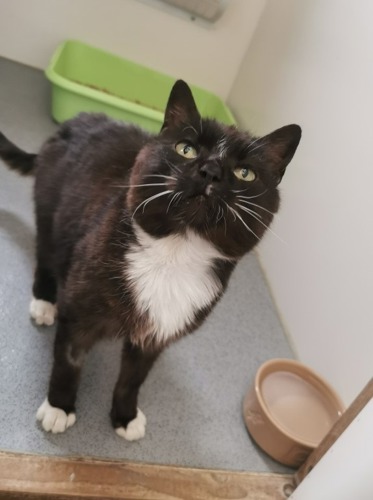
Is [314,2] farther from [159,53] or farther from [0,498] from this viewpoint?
[0,498]

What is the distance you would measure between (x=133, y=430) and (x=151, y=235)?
0.54 m

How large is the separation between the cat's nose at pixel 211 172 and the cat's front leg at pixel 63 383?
454mm

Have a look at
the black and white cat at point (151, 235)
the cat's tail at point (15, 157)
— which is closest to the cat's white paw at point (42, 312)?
the black and white cat at point (151, 235)

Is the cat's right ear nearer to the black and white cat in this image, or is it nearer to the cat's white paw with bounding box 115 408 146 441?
the black and white cat

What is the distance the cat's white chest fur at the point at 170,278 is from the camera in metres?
0.85

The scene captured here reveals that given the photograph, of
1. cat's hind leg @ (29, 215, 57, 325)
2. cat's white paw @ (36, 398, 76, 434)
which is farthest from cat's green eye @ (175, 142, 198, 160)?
cat's white paw @ (36, 398, 76, 434)

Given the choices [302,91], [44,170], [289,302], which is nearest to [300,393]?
[289,302]

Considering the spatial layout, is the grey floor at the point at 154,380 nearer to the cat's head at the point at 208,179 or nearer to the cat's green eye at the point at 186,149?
the cat's head at the point at 208,179

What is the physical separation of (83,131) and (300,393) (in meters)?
1.01

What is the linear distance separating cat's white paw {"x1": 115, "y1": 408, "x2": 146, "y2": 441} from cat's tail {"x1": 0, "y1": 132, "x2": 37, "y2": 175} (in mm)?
838

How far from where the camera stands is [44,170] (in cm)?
123

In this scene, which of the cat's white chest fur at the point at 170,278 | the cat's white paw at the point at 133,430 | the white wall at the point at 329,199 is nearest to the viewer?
the cat's white chest fur at the point at 170,278

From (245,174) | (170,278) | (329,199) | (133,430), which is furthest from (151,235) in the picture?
(329,199)

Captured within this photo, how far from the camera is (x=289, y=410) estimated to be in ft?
4.27
